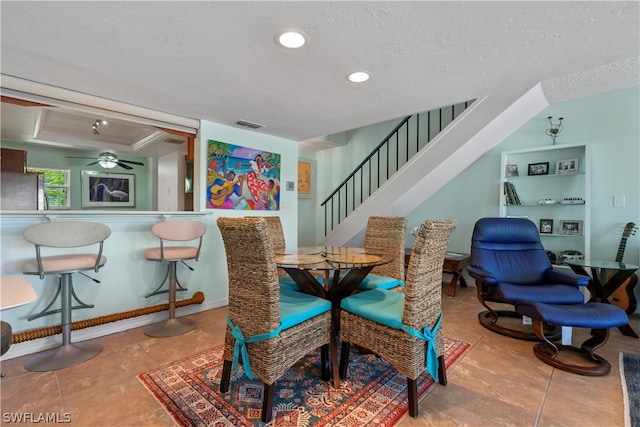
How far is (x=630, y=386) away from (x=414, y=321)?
1.54 metres

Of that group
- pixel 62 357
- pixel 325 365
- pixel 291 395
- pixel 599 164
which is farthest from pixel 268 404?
pixel 599 164

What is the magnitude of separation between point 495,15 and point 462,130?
1637 mm

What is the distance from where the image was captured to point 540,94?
2525mm

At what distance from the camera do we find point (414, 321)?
158 cm

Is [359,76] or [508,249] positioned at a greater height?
[359,76]

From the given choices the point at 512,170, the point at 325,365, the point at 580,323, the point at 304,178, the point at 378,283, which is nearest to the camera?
the point at 325,365

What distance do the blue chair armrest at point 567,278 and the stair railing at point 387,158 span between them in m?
2.13

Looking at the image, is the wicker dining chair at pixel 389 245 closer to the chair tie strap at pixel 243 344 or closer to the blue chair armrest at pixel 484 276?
the blue chair armrest at pixel 484 276

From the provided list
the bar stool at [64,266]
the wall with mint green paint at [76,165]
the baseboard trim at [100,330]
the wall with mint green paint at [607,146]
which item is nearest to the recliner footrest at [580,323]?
the wall with mint green paint at [607,146]

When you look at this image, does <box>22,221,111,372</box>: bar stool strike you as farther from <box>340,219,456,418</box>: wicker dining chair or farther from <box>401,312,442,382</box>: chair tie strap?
<box>401,312,442,382</box>: chair tie strap

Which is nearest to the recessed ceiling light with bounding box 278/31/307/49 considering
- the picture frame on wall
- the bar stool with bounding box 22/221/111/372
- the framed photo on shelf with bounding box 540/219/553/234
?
the bar stool with bounding box 22/221/111/372

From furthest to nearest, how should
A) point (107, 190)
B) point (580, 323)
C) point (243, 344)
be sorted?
point (107, 190), point (580, 323), point (243, 344)

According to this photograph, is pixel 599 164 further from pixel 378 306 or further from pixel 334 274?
pixel 334 274

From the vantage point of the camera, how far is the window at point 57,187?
16.8ft
